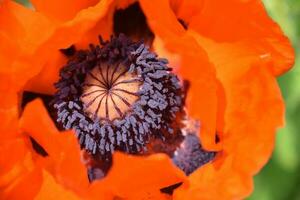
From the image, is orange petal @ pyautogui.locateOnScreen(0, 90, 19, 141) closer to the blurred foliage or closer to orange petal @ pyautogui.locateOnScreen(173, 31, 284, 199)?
orange petal @ pyautogui.locateOnScreen(173, 31, 284, 199)

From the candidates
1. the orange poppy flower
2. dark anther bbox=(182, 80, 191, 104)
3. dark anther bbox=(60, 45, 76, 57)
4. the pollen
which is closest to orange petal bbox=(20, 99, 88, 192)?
the orange poppy flower

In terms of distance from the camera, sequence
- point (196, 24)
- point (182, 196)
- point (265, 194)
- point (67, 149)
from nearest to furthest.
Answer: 1. point (67, 149)
2. point (182, 196)
3. point (196, 24)
4. point (265, 194)

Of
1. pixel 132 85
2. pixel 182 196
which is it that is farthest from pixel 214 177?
pixel 132 85

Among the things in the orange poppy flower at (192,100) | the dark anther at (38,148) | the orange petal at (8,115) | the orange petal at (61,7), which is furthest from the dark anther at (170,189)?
the orange petal at (61,7)

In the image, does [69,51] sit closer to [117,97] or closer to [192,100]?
[117,97]

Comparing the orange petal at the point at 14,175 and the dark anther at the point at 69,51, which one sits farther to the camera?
the dark anther at the point at 69,51

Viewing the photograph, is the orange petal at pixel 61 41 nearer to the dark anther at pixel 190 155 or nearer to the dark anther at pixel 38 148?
the dark anther at pixel 38 148

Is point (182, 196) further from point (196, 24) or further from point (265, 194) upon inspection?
point (265, 194)

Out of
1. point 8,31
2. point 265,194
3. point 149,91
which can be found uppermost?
point 8,31
